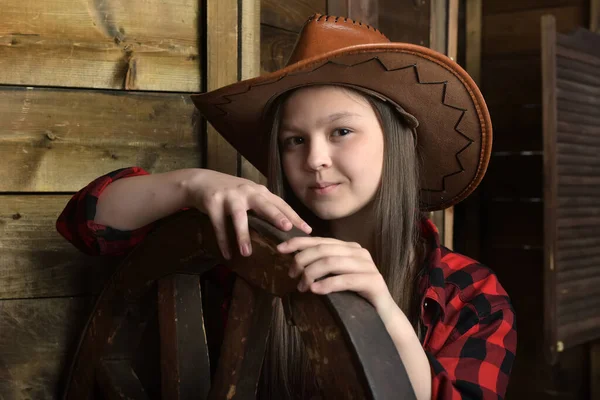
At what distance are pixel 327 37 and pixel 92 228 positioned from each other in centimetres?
53

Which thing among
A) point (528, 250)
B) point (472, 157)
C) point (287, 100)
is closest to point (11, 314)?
point (287, 100)

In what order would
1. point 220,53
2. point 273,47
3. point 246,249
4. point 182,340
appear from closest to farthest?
point 246,249 → point 182,340 → point 220,53 → point 273,47

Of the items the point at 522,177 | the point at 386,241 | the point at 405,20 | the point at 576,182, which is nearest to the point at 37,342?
the point at 386,241

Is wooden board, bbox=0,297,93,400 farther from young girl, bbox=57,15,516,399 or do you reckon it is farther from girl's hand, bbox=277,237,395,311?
girl's hand, bbox=277,237,395,311

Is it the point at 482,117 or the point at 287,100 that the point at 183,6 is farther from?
the point at 482,117

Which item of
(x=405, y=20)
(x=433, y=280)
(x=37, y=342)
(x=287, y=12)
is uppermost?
(x=405, y=20)

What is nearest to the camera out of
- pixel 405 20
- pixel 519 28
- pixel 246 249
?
pixel 246 249

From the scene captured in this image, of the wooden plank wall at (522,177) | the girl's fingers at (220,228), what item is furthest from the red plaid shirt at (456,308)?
the wooden plank wall at (522,177)

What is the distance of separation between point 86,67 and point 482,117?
29.3 inches

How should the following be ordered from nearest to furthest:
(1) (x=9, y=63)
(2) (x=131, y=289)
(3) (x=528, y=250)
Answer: (2) (x=131, y=289)
(1) (x=9, y=63)
(3) (x=528, y=250)

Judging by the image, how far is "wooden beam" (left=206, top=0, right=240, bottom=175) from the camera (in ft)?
4.68

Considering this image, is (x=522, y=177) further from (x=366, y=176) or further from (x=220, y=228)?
(x=220, y=228)

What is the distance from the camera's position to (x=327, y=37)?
1.23 m

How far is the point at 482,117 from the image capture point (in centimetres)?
124
